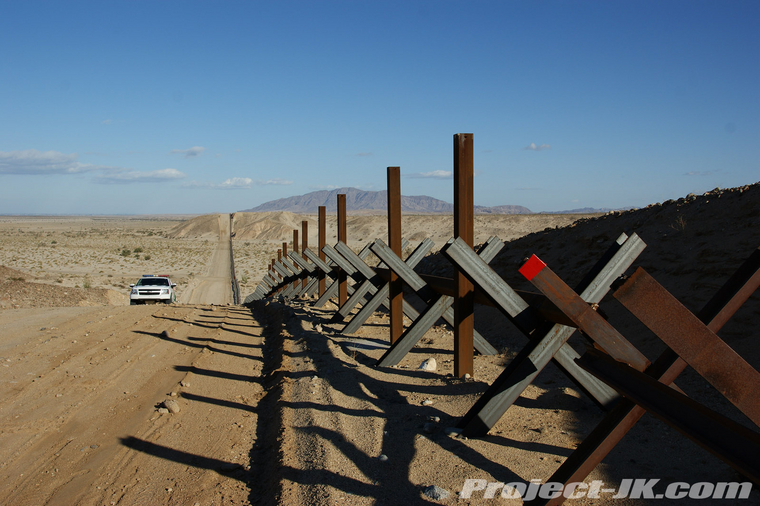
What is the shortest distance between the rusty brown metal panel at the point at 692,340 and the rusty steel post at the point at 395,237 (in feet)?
15.1

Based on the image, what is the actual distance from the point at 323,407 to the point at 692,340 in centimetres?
306

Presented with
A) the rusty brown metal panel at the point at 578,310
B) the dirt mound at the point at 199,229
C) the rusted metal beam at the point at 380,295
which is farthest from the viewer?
the dirt mound at the point at 199,229

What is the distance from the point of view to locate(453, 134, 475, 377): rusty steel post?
4.59 meters

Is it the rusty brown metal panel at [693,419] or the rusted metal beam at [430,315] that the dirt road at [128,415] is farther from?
the rusty brown metal panel at [693,419]

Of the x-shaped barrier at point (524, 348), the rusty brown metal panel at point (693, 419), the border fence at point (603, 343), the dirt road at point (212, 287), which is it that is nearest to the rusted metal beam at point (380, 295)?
the border fence at point (603, 343)

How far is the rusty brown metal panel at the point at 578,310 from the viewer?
2.31 meters

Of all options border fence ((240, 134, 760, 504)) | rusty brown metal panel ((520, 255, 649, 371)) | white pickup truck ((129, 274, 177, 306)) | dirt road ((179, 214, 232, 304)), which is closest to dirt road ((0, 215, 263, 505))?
border fence ((240, 134, 760, 504))

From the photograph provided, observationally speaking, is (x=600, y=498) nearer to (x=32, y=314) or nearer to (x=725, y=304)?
(x=725, y=304)

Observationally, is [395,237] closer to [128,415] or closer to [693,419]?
[128,415]

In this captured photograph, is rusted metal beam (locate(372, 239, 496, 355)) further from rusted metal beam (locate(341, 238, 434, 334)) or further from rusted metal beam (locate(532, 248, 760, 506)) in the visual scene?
rusted metal beam (locate(532, 248, 760, 506))

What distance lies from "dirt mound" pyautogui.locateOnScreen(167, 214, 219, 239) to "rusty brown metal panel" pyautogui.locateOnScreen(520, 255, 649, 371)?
95.8m

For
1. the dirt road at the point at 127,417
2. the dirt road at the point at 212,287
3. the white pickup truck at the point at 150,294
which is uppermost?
the dirt road at the point at 127,417

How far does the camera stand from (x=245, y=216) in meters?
109

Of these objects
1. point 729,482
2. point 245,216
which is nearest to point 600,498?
point 729,482
